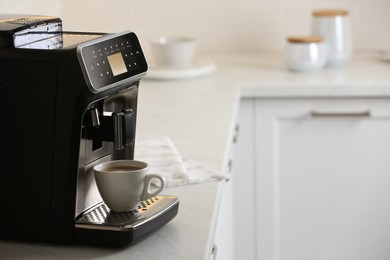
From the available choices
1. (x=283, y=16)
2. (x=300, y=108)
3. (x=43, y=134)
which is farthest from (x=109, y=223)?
(x=283, y=16)

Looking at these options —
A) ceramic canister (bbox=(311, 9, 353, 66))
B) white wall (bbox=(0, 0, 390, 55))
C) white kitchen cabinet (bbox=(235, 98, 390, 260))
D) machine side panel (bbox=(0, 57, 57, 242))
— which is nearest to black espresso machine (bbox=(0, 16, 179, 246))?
machine side panel (bbox=(0, 57, 57, 242))

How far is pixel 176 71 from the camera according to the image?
9.30ft

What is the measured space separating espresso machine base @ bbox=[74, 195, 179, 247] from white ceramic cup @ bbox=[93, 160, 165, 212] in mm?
18

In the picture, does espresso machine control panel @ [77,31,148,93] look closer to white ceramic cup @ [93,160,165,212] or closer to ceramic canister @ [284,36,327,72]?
white ceramic cup @ [93,160,165,212]

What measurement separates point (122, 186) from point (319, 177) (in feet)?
5.28

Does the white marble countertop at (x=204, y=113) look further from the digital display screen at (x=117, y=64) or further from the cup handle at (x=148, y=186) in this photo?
the digital display screen at (x=117, y=64)

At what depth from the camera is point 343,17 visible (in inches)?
119

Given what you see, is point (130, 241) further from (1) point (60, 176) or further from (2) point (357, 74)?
(2) point (357, 74)

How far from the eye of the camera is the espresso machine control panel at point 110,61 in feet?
3.82

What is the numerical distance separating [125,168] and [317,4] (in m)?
2.27

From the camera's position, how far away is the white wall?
11.1ft

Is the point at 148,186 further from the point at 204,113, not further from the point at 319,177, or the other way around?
the point at 319,177

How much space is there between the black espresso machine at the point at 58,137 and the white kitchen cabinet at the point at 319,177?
59.4 inches

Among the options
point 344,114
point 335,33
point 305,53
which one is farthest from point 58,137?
point 335,33
